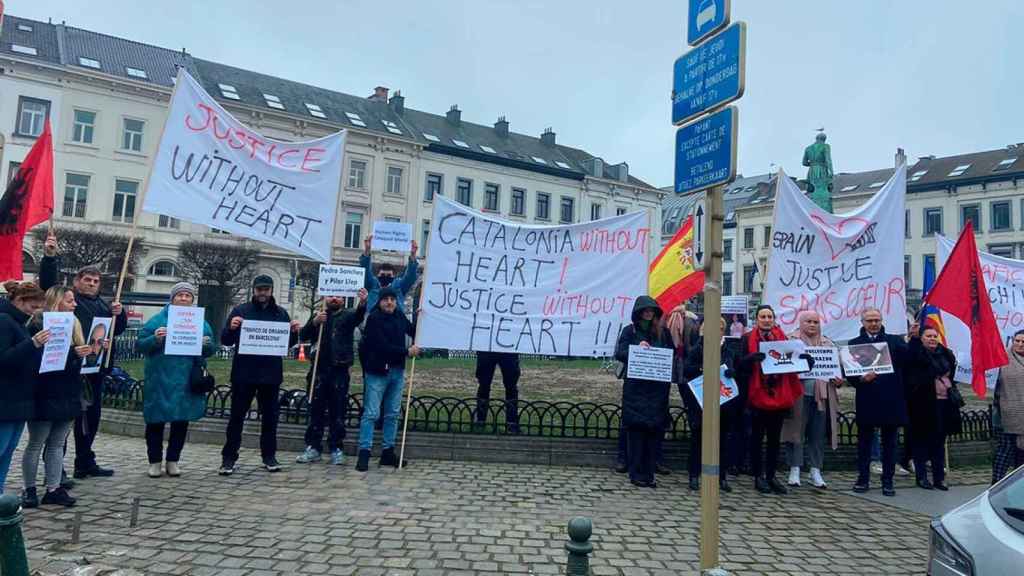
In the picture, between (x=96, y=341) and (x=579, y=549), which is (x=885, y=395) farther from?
(x=96, y=341)

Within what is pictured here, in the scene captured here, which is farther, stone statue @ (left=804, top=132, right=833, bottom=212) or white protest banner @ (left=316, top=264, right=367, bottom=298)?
stone statue @ (left=804, top=132, right=833, bottom=212)

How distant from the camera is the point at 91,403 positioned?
6.42 m

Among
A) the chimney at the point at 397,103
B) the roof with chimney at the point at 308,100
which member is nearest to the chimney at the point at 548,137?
the roof with chimney at the point at 308,100

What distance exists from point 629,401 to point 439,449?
2.52 meters

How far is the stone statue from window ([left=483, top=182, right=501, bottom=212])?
3584 centimetres

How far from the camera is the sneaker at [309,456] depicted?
299 inches

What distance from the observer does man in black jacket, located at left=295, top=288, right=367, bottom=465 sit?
301 inches

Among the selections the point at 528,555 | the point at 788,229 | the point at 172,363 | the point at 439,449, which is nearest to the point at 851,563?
the point at 528,555

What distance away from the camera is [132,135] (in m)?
Answer: 38.4

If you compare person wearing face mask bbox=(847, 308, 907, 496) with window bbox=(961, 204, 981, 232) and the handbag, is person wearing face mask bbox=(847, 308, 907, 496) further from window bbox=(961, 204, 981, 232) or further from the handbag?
window bbox=(961, 204, 981, 232)

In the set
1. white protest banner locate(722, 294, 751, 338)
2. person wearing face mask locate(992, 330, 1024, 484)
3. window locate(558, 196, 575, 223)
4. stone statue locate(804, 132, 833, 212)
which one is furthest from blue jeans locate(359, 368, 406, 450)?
window locate(558, 196, 575, 223)

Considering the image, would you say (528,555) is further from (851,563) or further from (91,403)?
(91,403)

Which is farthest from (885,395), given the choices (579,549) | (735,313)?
(579,549)

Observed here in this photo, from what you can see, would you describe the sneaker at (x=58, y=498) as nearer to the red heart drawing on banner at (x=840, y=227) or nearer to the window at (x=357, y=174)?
the red heart drawing on banner at (x=840, y=227)
